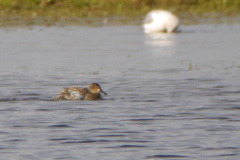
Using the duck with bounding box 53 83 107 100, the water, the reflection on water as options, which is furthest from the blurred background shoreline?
the duck with bounding box 53 83 107 100

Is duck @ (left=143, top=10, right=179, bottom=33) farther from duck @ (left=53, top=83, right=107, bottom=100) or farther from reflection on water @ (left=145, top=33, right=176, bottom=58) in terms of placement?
duck @ (left=53, top=83, right=107, bottom=100)

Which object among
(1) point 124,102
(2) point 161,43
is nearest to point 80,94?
(1) point 124,102

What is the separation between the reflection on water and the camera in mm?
25123

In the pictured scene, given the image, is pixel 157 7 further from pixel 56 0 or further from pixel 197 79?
pixel 197 79

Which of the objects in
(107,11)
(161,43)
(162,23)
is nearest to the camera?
(161,43)

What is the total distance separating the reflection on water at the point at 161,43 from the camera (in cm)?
2512

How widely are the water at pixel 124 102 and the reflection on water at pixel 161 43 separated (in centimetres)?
5

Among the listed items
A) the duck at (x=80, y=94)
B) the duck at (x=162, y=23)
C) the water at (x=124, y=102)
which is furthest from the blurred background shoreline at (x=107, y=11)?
the duck at (x=80, y=94)

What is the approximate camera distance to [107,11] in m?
50.3

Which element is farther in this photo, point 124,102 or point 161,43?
point 161,43

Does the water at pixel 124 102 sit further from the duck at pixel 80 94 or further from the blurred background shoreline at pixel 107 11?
the blurred background shoreline at pixel 107 11

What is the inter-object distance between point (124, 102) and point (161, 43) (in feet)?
51.1

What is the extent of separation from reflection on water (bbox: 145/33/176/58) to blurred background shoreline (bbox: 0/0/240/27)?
762cm

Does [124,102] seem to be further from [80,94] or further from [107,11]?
[107,11]
